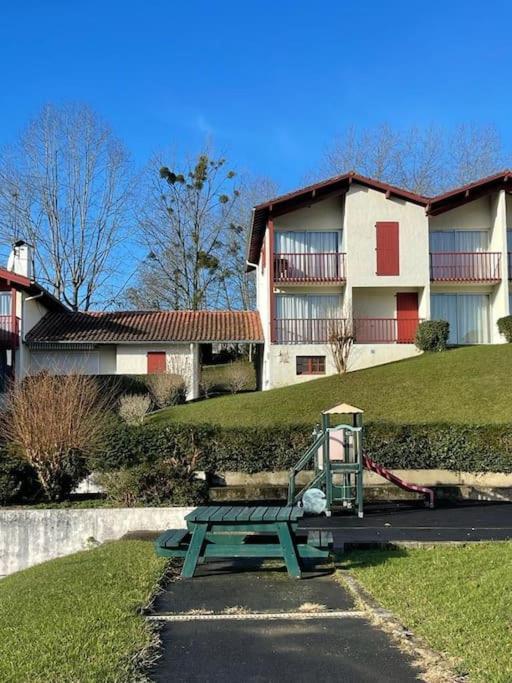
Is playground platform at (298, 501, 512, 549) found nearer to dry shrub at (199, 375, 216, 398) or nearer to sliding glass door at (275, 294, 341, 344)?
sliding glass door at (275, 294, 341, 344)

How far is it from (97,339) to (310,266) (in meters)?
9.74

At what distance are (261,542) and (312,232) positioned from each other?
851 inches

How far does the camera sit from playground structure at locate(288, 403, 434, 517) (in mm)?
12500

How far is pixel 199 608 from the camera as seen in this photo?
5.94 m

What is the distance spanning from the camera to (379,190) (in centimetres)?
2762

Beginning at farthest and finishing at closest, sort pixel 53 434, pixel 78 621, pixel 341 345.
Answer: pixel 341 345
pixel 53 434
pixel 78 621

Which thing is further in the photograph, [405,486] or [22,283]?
[22,283]

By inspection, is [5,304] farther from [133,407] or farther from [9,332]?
[133,407]

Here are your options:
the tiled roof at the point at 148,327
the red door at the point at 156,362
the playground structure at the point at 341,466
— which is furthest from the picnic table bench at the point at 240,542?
the red door at the point at 156,362

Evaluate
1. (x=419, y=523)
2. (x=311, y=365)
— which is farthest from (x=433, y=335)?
(x=419, y=523)

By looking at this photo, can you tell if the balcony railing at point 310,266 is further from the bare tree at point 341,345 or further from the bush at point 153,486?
the bush at point 153,486

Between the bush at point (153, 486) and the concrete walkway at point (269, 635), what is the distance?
4.81m

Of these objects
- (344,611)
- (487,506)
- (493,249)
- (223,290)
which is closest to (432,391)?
(487,506)

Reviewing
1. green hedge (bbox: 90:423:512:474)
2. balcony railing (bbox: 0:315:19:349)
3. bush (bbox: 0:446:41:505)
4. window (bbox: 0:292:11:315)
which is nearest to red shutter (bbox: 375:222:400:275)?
green hedge (bbox: 90:423:512:474)
